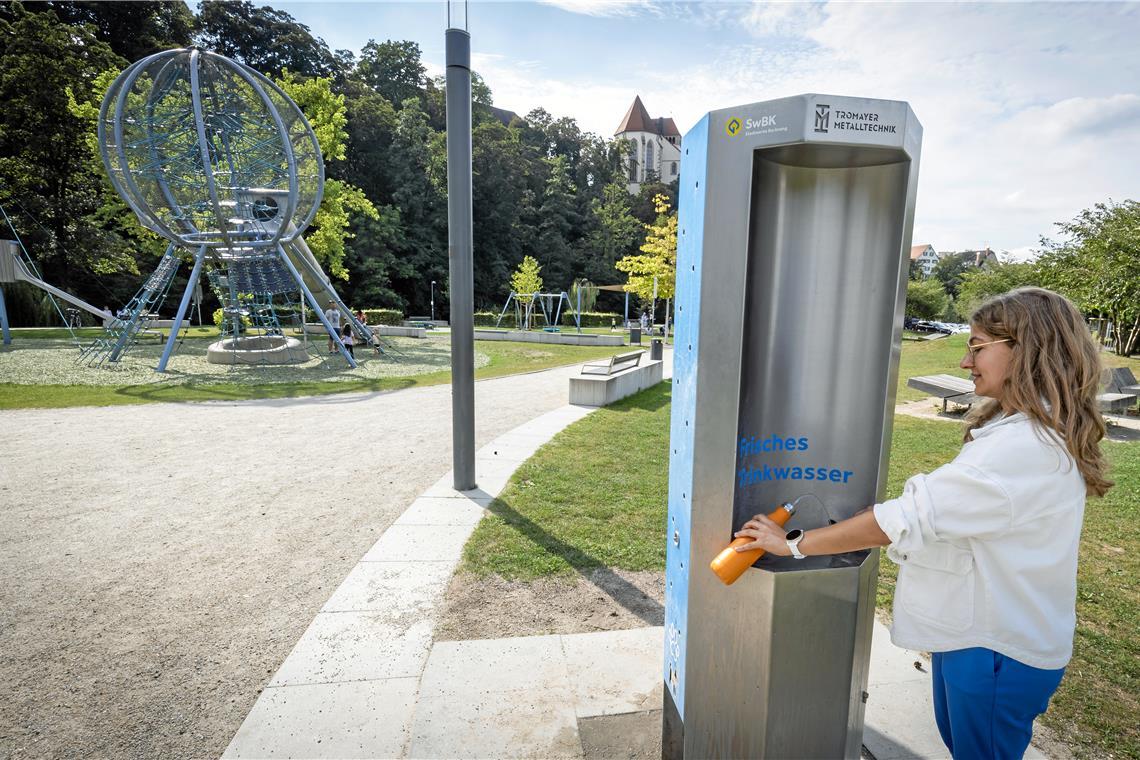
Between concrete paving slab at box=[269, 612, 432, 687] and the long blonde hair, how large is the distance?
9.81 feet

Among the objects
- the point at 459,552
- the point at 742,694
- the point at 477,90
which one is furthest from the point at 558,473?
the point at 477,90

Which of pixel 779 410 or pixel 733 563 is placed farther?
pixel 779 410

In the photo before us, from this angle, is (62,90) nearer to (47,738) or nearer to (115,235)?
(115,235)

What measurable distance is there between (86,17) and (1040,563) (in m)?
52.1

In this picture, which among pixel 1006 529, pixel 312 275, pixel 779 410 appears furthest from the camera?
pixel 312 275

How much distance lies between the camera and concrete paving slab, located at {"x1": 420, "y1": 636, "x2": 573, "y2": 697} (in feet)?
9.55

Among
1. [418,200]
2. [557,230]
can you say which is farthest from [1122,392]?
[557,230]

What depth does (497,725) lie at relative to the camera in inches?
104

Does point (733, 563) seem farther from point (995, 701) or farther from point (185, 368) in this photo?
point (185, 368)

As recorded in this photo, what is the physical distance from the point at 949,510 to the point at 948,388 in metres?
10.3

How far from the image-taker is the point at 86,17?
35.8 metres

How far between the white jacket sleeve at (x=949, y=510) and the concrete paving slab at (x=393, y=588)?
2.99m

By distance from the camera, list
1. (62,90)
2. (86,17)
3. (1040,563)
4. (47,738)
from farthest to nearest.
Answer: (86,17)
(62,90)
(47,738)
(1040,563)

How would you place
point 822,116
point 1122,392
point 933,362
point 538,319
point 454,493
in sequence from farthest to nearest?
point 538,319, point 933,362, point 1122,392, point 454,493, point 822,116
